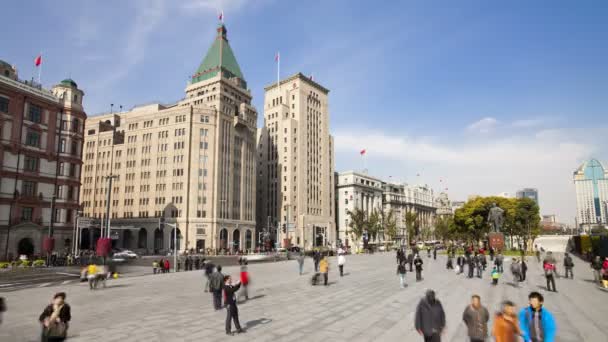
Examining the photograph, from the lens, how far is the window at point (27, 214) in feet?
160

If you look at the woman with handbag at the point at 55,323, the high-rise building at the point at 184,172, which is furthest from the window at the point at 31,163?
the woman with handbag at the point at 55,323

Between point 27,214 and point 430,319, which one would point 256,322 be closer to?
point 430,319

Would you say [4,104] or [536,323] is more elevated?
[4,104]

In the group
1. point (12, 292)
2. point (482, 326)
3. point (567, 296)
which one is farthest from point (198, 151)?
point (482, 326)

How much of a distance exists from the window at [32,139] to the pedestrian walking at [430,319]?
2249 inches

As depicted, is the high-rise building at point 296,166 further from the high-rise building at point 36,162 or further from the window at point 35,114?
the window at point 35,114

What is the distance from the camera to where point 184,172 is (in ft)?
280

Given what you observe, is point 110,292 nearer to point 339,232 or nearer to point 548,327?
point 548,327

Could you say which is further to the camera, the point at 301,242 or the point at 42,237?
the point at 301,242

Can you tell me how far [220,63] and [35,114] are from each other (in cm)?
5681

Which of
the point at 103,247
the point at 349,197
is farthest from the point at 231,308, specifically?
the point at 349,197

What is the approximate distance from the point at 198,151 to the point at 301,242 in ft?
142

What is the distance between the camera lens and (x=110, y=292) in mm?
22344

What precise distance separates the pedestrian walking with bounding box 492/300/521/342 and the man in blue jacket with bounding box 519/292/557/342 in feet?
0.53
